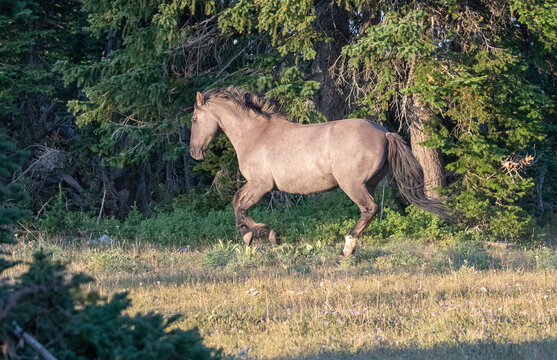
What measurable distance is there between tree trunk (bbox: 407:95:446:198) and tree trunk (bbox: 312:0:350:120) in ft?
7.28

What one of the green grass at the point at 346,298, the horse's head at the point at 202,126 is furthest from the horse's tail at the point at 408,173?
the horse's head at the point at 202,126

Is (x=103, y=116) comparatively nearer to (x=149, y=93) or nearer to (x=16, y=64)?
(x=149, y=93)

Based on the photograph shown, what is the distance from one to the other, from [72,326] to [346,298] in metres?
4.23

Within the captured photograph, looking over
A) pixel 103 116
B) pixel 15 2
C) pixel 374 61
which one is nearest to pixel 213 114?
pixel 374 61

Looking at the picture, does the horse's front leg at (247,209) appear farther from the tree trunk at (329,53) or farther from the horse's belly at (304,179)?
the tree trunk at (329,53)

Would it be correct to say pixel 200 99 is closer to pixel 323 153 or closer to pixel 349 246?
pixel 323 153

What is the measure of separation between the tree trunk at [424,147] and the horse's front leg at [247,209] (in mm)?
4351

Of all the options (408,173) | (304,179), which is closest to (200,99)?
(304,179)

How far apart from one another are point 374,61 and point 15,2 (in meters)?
10.1

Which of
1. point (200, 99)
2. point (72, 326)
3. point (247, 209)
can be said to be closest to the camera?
point (72, 326)

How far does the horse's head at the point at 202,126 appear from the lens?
10.5 meters

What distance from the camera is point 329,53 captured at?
590 inches

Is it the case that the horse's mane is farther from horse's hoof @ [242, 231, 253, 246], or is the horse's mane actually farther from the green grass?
the green grass

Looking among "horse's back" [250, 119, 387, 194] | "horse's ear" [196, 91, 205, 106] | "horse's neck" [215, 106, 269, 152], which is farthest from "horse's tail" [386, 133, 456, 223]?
"horse's ear" [196, 91, 205, 106]
